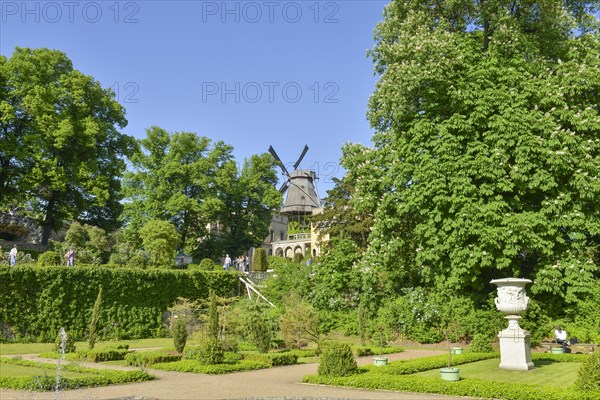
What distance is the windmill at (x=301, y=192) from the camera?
2936 inches

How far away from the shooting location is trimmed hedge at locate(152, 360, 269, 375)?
16.5 m

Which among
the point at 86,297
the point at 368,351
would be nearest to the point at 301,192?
the point at 86,297

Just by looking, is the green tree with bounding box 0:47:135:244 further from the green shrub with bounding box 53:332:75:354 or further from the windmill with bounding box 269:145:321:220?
the windmill with bounding box 269:145:321:220

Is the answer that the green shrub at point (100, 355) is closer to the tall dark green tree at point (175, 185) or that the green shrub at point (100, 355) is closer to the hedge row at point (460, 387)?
the hedge row at point (460, 387)

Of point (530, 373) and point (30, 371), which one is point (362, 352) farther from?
point (30, 371)

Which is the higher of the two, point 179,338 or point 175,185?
point 175,185

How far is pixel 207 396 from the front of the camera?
12.2 m

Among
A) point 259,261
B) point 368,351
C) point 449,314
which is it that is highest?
point 259,261

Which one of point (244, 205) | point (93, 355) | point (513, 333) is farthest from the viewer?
point (244, 205)

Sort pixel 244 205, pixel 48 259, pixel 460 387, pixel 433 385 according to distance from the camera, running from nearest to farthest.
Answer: pixel 460 387, pixel 433 385, pixel 48 259, pixel 244 205

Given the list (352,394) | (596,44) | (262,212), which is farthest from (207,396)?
(262,212)

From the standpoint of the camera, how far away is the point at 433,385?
12.7 metres

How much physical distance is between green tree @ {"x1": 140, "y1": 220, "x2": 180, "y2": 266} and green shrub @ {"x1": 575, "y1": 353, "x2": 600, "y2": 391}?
30.5 metres

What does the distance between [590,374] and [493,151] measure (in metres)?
11.2
